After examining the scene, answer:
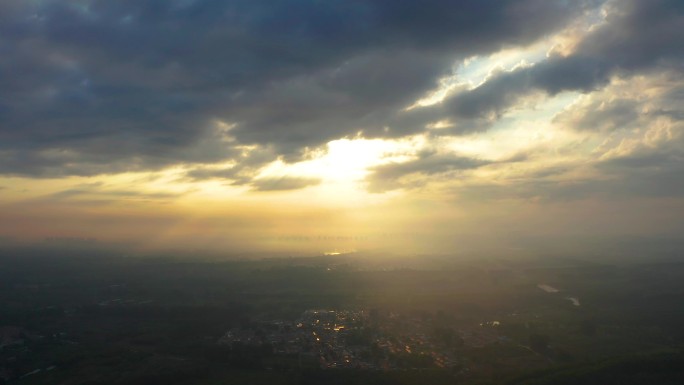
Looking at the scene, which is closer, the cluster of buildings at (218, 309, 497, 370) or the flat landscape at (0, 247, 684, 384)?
the flat landscape at (0, 247, 684, 384)

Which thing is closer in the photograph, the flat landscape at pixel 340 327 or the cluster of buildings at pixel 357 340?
the flat landscape at pixel 340 327

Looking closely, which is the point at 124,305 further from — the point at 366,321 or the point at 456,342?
the point at 456,342

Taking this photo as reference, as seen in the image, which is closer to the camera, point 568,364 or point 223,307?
point 568,364

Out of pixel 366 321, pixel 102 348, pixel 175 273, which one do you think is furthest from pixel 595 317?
pixel 175 273

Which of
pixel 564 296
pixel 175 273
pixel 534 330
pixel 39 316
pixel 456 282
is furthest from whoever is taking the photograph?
pixel 175 273

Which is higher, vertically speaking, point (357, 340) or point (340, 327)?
point (340, 327)

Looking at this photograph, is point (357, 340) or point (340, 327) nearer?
point (357, 340)

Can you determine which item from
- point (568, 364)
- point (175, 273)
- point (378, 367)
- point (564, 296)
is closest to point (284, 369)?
point (378, 367)

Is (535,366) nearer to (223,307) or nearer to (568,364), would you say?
(568,364)

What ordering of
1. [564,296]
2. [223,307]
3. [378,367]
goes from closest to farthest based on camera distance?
[378,367] < [223,307] < [564,296]
